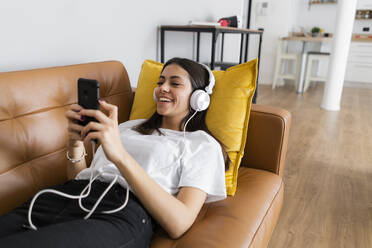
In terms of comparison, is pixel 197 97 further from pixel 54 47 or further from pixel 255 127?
pixel 54 47

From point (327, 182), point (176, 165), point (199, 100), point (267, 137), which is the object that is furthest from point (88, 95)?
point (327, 182)

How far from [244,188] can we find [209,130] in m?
0.26

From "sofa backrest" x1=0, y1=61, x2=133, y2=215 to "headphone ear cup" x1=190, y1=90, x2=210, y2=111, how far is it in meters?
0.47

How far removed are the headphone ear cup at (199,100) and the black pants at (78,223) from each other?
40 cm

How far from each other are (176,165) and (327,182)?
149cm

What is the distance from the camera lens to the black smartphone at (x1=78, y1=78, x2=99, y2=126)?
77cm

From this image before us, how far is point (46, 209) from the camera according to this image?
0.88m

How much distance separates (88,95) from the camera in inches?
30.9

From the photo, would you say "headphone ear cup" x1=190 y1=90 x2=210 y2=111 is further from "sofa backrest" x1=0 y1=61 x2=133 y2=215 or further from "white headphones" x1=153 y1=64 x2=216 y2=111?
"sofa backrest" x1=0 y1=61 x2=133 y2=215

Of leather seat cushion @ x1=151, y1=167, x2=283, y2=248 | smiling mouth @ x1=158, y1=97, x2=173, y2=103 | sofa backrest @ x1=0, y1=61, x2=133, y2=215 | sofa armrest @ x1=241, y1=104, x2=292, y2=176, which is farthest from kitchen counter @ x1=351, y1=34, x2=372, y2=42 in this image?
sofa backrest @ x1=0, y1=61, x2=133, y2=215

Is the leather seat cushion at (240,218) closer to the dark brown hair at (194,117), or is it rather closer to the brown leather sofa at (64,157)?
the brown leather sofa at (64,157)

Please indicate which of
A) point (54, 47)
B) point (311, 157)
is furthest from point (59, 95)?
point (311, 157)

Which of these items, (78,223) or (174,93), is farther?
(174,93)

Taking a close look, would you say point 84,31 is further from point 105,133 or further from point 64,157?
point 105,133
